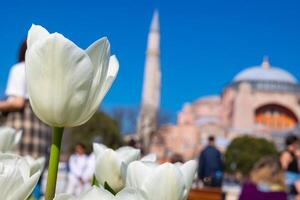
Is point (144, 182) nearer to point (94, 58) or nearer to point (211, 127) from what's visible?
point (94, 58)

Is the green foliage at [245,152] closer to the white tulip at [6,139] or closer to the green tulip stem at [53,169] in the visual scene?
the white tulip at [6,139]

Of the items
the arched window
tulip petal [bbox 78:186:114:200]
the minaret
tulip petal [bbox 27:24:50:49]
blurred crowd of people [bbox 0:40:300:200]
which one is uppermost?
the minaret

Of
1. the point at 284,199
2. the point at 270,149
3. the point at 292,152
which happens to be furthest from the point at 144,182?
the point at 270,149

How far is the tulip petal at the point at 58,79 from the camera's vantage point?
0.61 metres

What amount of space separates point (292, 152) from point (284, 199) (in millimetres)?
2591

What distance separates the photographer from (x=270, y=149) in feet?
162

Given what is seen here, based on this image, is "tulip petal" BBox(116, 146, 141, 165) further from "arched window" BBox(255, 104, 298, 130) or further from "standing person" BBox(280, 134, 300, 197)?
"arched window" BBox(255, 104, 298, 130)

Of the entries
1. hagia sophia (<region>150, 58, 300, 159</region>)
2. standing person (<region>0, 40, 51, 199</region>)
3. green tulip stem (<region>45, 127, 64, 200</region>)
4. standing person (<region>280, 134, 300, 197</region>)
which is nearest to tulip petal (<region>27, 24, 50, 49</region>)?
green tulip stem (<region>45, 127, 64, 200</region>)

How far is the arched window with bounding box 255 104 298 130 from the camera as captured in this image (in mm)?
60781

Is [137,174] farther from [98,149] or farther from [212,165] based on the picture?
[212,165]

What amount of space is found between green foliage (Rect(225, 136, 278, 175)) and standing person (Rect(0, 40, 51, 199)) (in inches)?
1834

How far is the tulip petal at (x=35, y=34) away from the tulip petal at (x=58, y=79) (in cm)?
2

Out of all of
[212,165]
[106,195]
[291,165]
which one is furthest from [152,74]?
[106,195]

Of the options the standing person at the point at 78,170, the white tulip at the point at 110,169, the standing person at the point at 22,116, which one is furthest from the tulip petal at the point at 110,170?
the standing person at the point at 78,170
